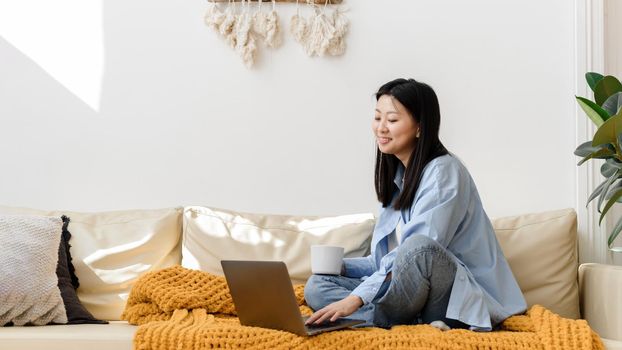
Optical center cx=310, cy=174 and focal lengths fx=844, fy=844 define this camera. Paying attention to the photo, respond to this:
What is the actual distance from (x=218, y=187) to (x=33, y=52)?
0.87 m

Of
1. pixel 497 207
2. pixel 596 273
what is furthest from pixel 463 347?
pixel 497 207

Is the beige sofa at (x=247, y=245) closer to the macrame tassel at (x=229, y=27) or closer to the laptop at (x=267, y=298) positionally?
the laptop at (x=267, y=298)

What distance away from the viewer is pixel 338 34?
3.06m

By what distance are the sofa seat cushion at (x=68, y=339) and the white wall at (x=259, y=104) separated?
94 centimetres

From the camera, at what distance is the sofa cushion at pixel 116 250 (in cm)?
271

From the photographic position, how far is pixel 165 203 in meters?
3.11

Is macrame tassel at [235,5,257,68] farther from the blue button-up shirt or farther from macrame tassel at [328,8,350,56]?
the blue button-up shirt

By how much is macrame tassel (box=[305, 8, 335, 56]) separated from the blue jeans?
1084 millimetres

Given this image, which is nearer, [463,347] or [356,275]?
[463,347]

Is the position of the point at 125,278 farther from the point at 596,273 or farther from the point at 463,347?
the point at 596,273

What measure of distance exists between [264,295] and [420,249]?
0.42 meters

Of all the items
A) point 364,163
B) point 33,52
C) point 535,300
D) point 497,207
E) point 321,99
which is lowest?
point 535,300

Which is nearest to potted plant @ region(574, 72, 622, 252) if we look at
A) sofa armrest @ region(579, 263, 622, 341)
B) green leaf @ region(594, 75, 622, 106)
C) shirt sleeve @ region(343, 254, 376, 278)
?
green leaf @ region(594, 75, 622, 106)

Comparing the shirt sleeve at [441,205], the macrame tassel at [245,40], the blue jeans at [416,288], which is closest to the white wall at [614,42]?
the shirt sleeve at [441,205]
